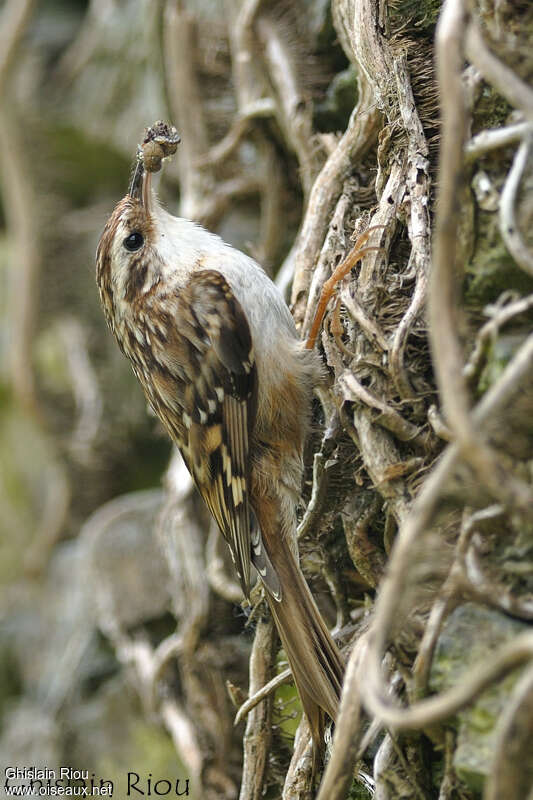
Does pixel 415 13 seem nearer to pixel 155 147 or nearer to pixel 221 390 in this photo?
pixel 155 147

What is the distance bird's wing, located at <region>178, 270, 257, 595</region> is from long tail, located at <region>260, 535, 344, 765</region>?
0.22 m

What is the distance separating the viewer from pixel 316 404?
2176mm

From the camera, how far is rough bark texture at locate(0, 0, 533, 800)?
125 cm

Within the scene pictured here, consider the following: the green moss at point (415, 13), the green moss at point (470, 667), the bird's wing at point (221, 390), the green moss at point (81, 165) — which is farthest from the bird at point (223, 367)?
the green moss at point (81, 165)

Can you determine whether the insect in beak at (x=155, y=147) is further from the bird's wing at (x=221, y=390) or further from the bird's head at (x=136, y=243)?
the bird's wing at (x=221, y=390)

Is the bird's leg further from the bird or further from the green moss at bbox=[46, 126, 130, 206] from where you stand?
the green moss at bbox=[46, 126, 130, 206]

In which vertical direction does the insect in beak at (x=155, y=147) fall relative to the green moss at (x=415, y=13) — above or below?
below

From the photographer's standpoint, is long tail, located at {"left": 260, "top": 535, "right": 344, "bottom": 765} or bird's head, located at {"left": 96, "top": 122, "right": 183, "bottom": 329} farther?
bird's head, located at {"left": 96, "top": 122, "right": 183, "bottom": 329}

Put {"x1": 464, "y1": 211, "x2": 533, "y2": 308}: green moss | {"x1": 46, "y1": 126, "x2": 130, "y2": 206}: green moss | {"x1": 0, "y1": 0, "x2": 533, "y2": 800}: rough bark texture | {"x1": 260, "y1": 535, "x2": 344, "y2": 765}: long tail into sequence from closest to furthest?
{"x1": 0, "y1": 0, "x2": 533, "y2": 800}: rough bark texture → {"x1": 464, "y1": 211, "x2": 533, "y2": 308}: green moss → {"x1": 260, "y1": 535, "x2": 344, "y2": 765}: long tail → {"x1": 46, "y1": 126, "x2": 130, "y2": 206}: green moss

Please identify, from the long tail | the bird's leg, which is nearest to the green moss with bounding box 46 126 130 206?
the bird's leg

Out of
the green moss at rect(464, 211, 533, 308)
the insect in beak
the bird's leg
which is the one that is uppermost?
the insect in beak

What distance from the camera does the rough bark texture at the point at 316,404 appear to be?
1255mm

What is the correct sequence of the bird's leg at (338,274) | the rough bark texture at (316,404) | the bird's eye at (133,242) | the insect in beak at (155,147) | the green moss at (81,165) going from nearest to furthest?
the rough bark texture at (316,404), the bird's leg at (338,274), the insect in beak at (155,147), the bird's eye at (133,242), the green moss at (81,165)

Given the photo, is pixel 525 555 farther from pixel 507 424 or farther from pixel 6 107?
pixel 6 107
